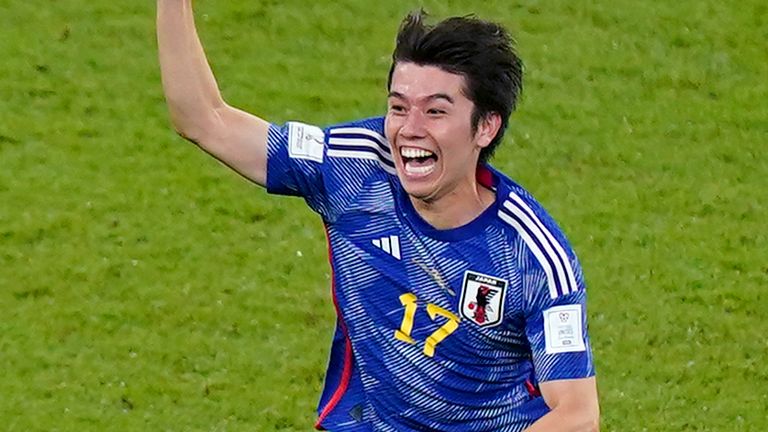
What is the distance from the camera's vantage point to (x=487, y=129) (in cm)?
600

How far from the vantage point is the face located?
581 centimetres

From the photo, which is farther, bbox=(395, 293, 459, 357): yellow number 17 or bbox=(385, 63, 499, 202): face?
bbox=(395, 293, 459, 357): yellow number 17

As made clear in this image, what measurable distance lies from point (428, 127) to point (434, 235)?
0.45 metres

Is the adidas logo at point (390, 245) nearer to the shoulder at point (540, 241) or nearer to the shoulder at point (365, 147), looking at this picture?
the shoulder at point (365, 147)

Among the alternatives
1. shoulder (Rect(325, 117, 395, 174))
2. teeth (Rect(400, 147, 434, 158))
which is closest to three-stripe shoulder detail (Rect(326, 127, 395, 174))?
shoulder (Rect(325, 117, 395, 174))

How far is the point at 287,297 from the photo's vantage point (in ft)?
35.2

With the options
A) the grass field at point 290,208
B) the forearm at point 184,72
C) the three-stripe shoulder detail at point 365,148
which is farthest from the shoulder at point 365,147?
the grass field at point 290,208

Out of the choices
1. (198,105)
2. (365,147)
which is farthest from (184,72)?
(365,147)

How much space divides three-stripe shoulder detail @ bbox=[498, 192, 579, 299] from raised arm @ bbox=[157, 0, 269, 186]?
3.13ft

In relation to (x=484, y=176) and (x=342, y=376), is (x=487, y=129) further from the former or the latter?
(x=342, y=376)

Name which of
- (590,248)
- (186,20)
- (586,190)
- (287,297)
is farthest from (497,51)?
(586,190)

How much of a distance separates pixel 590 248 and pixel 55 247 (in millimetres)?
3655

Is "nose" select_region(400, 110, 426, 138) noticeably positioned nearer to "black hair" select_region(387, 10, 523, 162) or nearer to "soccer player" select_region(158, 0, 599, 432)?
"soccer player" select_region(158, 0, 599, 432)

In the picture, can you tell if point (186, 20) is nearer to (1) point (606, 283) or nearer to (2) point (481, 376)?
(2) point (481, 376)
